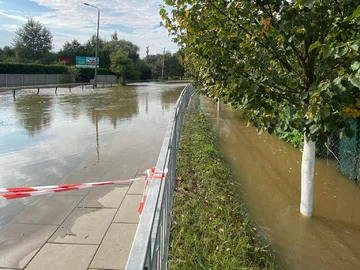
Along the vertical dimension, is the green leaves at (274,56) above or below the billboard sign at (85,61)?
below

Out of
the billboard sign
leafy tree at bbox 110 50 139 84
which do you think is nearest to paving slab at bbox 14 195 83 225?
leafy tree at bbox 110 50 139 84

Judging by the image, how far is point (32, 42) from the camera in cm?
6044

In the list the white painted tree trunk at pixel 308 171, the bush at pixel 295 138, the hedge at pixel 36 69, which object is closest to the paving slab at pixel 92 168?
the white painted tree trunk at pixel 308 171

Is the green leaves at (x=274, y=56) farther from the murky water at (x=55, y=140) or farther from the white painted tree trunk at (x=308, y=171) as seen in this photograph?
the murky water at (x=55, y=140)

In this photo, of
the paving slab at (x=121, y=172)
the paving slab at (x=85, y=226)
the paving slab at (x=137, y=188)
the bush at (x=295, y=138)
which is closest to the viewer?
the paving slab at (x=85, y=226)

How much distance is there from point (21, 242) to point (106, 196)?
4.15ft

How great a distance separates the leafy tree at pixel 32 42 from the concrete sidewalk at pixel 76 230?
62.8 m

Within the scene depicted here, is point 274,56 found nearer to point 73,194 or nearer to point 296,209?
point 296,209

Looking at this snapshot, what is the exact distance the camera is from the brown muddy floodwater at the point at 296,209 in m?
3.33

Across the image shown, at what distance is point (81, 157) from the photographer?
6199mm

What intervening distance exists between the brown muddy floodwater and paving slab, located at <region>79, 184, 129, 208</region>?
196cm

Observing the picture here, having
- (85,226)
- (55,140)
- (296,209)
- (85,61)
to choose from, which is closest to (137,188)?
(85,226)

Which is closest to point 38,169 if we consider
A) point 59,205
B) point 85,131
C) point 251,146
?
point 59,205

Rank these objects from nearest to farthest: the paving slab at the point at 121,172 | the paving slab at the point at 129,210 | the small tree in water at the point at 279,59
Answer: the small tree in water at the point at 279,59, the paving slab at the point at 129,210, the paving slab at the point at 121,172
